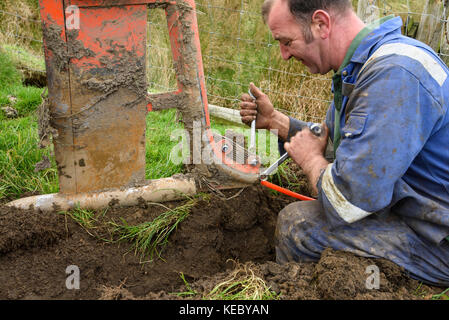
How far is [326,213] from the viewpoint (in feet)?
6.98

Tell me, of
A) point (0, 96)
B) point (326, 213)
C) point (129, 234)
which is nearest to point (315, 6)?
point (326, 213)

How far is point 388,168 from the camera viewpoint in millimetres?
1859

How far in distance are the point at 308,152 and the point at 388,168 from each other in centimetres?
52

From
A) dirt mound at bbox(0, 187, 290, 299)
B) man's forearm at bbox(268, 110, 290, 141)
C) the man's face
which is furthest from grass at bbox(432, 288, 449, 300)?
man's forearm at bbox(268, 110, 290, 141)

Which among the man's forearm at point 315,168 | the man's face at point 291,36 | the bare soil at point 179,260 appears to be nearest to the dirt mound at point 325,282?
the bare soil at point 179,260

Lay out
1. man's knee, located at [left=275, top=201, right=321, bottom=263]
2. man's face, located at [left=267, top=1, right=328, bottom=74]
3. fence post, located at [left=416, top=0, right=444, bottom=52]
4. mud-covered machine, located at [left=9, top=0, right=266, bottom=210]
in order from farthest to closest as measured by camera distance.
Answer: fence post, located at [left=416, top=0, right=444, bottom=52] < mud-covered machine, located at [left=9, top=0, right=266, bottom=210] < man's knee, located at [left=275, top=201, right=321, bottom=263] < man's face, located at [left=267, top=1, right=328, bottom=74]

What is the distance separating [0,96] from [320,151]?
349cm

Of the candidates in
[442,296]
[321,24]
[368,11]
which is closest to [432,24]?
[368,11]

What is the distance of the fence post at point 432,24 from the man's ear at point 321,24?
2532 millimetres

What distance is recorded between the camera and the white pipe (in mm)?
2617

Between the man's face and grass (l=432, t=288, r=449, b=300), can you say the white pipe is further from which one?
grass (l=432, t=288, r=449, b=300)

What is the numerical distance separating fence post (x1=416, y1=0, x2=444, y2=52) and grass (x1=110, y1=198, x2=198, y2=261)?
311 centimetres
